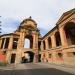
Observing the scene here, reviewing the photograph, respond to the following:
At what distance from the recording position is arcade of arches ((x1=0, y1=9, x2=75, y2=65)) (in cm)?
2548

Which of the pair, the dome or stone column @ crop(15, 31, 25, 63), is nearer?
stone column @ crop(15, 31, 25, 63)

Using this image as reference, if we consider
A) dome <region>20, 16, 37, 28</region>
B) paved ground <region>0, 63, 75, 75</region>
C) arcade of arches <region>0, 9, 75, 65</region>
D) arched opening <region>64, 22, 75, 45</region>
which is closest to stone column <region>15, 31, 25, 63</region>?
arcade of arches <region>0, 9, 75, 65</region>

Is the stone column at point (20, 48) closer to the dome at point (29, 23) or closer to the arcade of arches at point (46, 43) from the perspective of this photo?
the arcade of arches at point (46, 43)

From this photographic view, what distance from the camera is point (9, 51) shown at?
128ft

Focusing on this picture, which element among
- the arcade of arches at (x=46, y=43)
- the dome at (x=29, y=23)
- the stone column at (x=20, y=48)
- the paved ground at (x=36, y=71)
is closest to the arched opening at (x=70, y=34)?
the arcade of arches at (x=46, y=43)

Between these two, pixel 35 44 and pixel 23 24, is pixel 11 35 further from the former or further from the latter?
pixel 35 44

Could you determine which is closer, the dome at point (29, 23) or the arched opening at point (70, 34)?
the arched opening at point (70, 34)

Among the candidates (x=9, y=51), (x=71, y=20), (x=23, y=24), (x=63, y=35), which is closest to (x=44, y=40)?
(x=23, y=24)

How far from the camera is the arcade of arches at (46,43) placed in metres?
25.5

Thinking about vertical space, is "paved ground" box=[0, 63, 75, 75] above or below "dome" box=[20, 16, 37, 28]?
below

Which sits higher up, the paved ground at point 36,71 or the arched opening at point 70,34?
the arched opening at point 70,34

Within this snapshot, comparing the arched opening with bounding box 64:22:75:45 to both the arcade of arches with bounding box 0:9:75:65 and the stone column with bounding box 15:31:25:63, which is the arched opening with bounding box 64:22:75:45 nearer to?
the arcade of arches with bounding box 0:9:75:65

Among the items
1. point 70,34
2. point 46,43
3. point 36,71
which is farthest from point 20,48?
point 36,71

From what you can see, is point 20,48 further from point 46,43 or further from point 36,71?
point 36,71
